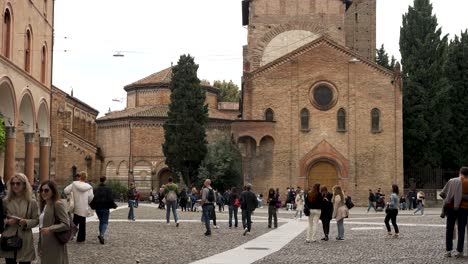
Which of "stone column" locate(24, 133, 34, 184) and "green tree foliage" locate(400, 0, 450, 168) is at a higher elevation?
"green tree foliage" locate(400, 0, 450, 168)

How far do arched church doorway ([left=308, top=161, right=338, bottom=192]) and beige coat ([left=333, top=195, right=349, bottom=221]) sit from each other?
933 inches

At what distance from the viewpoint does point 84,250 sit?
42.1 feet

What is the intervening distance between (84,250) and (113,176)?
129 feet

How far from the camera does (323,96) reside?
41.3m

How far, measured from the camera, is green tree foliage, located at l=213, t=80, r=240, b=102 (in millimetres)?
82562

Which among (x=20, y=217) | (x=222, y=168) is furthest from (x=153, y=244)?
(x=222, y=168)

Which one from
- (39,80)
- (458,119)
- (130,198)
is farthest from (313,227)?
(458,119)

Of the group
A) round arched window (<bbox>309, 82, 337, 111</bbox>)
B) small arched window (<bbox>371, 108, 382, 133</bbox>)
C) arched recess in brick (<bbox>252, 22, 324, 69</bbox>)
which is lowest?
small arched window (<bbox>371, 108, 382, 133</bbox>)

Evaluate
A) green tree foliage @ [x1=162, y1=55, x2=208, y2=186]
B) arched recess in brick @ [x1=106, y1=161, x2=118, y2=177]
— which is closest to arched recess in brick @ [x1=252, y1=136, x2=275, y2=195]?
green tree foliage @ [x1=162, y1=55, x2=208, y2=186]

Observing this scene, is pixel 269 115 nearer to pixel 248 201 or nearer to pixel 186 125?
pixel 186 125

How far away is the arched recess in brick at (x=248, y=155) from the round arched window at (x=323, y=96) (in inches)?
188

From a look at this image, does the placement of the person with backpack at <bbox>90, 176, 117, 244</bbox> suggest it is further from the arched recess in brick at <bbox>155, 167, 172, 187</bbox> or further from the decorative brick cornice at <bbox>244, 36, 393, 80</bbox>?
the arched recess in brick at <bbox>155, 167, 172, 187</bbox>

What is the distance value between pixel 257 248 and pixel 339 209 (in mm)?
3494

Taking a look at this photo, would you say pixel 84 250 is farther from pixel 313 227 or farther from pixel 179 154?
pixel 179 154
